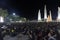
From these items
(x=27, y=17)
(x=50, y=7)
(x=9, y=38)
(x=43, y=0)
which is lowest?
(x=9, y=38)

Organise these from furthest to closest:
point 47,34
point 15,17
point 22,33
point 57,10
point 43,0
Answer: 1. point 15,17
2. point 43,0
3. point 57,10
4. point 22,33
5. point 47,34

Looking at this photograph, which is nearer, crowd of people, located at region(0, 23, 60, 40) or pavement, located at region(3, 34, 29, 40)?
crowd of people, located at region(0, 23, 60, 40)

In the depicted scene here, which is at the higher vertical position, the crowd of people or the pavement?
the crowd of people

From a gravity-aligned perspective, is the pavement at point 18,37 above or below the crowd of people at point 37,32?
below

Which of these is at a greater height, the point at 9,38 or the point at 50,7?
the point at 50,7

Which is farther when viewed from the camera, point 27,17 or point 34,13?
point 27,17

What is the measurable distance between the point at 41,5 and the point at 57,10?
0.91 feet

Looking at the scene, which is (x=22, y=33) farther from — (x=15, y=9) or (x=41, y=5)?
(x=41, y=5)

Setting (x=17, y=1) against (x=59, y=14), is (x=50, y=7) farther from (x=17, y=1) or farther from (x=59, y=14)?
(x=17, y=1)

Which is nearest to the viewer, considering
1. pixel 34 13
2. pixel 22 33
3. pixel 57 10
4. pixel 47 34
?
pixel 47 34

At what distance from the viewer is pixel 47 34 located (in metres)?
0.98

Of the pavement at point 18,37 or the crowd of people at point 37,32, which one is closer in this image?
the crowd of people at point 37,32

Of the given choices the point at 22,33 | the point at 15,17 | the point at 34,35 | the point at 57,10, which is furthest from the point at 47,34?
the point at 15,17

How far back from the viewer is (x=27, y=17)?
5.94 feet
